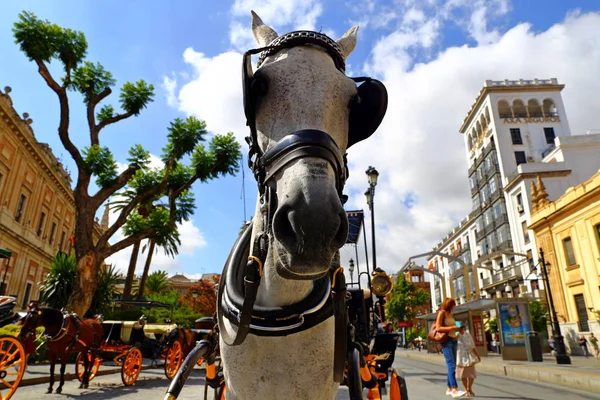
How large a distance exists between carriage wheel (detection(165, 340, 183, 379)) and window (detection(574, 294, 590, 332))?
23.1m

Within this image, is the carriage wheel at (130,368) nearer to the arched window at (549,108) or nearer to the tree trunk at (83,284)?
the tree trunk at (83,284)

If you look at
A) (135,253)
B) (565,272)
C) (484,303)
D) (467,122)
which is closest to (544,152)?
(467,122)

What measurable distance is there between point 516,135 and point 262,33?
4840cm

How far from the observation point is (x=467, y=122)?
52.0 meters

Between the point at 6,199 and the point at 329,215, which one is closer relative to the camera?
the point at 329,215

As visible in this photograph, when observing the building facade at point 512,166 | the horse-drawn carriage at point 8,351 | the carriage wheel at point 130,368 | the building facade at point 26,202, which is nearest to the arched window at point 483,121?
the building facade at point 512,166

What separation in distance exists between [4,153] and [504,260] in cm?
4505

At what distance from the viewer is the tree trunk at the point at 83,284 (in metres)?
13.5

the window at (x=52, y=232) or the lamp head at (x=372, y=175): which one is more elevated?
the window at (x=52, y=232)

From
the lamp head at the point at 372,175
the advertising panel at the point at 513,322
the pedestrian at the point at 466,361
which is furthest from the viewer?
the advertising panel at the point at 513,322

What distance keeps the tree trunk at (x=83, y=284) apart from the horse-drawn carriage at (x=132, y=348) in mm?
1062

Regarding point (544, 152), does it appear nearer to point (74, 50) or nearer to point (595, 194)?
point (595, 194)

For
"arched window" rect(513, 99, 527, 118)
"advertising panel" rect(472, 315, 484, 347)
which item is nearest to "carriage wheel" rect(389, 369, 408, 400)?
"advertising panel" rect(472, 315, 484, 347)

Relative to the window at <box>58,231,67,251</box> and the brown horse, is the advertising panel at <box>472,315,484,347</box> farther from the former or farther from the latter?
the window at <box>58,231,67,251</box>
